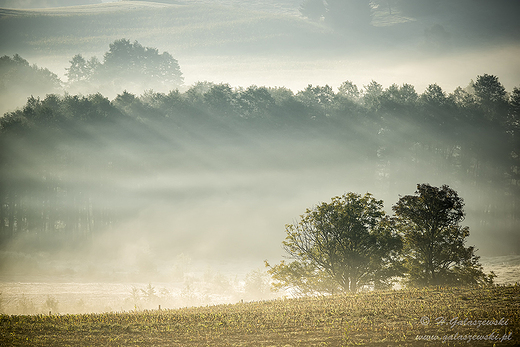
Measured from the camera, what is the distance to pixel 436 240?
2897 cm

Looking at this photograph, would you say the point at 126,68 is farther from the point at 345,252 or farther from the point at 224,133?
the point at 345,252

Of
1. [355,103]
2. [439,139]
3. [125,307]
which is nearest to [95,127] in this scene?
[125,307]

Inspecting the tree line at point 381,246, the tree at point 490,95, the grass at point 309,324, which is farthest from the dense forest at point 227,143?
the grass at point 309,324

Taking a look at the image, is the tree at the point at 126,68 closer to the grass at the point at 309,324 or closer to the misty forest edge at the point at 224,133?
the misty forest edge at the point at 224,133

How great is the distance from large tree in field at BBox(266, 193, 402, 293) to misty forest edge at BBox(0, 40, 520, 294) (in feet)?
152

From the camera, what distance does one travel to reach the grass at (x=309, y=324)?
17656 millimetres

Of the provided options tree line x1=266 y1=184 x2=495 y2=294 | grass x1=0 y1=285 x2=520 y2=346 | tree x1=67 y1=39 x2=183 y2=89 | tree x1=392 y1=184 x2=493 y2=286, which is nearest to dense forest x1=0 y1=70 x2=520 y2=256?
tree x1=392 y1=184 x2=493 y2=286

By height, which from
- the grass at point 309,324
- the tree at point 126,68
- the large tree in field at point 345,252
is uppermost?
the tree at point 126,68

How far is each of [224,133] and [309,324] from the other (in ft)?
239

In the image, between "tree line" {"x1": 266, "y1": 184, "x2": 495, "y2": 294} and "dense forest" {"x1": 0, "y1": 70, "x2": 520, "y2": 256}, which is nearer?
"tree line" {"x1": 266, "y1": 184, "x2": 495, "y2": 294}

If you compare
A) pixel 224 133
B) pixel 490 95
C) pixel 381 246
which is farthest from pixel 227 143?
pixel 381 246

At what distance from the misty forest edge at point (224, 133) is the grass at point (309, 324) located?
4688cm

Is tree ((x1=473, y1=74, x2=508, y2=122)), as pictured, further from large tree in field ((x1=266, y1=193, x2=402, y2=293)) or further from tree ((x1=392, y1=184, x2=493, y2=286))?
large tree in field ((x1=266, y1=193, x2=402, y2=293))

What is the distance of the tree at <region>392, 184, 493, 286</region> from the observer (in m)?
28.7
